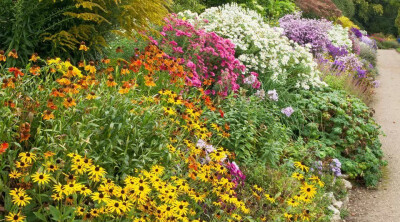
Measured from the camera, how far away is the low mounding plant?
263 inches

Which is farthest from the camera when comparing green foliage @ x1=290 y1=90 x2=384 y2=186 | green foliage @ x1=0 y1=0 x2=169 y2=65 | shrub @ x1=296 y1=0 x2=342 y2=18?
shrub @ x1=296 y1=0 x2=342 y2=18

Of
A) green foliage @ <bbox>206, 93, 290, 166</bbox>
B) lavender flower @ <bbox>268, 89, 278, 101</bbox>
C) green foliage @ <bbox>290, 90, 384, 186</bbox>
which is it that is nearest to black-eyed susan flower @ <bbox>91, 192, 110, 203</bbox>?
green foliage @ <bbox>206, 93, 290, 166</bbox>

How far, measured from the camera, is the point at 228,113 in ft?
15.6

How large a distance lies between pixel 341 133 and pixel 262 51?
1757 millimetres

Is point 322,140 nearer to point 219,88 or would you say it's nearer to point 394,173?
point 394,173

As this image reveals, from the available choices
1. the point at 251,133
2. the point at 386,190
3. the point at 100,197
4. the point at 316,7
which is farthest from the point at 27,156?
the point at 316,7

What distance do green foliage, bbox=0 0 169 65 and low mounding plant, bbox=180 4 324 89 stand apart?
219cm

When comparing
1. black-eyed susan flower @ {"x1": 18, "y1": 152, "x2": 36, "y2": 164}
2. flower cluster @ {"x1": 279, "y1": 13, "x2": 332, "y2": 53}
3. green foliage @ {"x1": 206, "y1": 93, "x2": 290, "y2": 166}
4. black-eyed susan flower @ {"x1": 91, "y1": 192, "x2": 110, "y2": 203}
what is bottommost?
flower cluster @ {"x1": 279, "y1": 13, "x2": 332, "y2": 53}

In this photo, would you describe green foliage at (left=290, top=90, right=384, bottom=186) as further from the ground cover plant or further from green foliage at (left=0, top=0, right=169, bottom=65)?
green foliage at (left=0, top=0, right=169, bottom=65)

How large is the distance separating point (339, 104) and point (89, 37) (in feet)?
12.5

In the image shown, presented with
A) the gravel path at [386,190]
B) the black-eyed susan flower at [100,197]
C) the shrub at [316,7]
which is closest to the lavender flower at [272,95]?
the gravel path at [386,190]

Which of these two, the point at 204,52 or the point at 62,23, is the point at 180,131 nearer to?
the point at 62,23

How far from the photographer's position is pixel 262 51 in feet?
22.4

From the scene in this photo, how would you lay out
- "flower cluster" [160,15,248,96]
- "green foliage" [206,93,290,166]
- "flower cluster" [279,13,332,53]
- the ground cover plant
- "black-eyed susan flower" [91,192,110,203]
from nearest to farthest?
"black-eyed susan flower" [91,192,110,203], the ground cover plant, "green foliage" [206,93,290,166], "flower cluster" [160,15,248,96], "flower cluster" [279,13,332,53]
